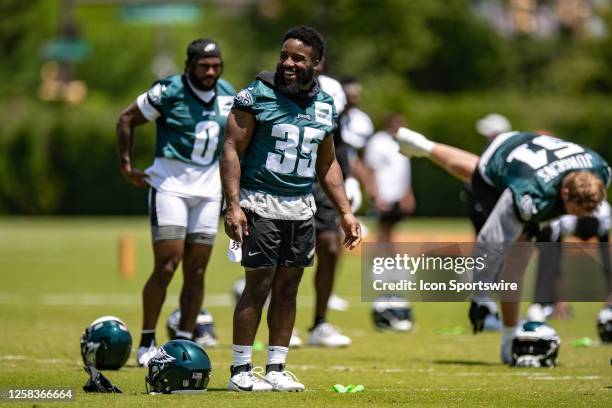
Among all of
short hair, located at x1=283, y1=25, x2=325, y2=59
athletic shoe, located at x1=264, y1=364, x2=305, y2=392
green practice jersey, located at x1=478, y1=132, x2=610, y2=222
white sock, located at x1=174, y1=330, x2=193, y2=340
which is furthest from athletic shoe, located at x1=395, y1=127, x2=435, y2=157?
athletic shoe, located at x1=264, y1=364, x2=305, y2=392

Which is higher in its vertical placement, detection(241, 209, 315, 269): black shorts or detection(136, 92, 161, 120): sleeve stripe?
detection(136, 92, 161, 120): sleeve stripe

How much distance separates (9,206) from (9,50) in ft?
72.3

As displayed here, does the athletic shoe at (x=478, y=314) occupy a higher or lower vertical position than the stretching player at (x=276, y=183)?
lower

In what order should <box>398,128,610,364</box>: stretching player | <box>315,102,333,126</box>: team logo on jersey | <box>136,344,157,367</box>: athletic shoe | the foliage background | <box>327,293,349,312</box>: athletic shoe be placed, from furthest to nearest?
1. the foliage background
2. <box>327,293,349,312</box>: athletic shoe
3. <box>136,344,157,367</box>: athletic shoe
4. <box>398,128,610,364</box>: stretching player
5. <box>315,102,333,126</box>: team logo on jersey

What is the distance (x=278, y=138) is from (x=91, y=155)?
31.7m

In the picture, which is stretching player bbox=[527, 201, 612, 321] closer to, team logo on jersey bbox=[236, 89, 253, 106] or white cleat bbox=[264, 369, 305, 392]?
white cleat bbox=[264, 369, 305, 392]

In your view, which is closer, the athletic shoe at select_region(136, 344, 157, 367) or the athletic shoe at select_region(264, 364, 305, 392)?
the athletic shoe at select_region(264, 364, 305, 392)

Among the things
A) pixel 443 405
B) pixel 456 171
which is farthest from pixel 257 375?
pixel 456 171

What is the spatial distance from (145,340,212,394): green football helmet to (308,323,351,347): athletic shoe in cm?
373

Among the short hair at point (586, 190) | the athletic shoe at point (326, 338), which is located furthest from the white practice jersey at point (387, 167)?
the short hair at point (586, 190)

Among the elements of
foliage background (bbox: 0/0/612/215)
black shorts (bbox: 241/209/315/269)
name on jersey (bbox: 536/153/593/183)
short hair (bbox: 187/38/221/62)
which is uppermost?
foliage background (bbox: 0/0/612/215)

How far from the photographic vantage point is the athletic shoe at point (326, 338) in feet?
39.4

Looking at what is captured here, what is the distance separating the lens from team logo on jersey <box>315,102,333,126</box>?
28.2 ft

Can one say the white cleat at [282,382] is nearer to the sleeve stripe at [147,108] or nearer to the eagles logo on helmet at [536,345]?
the eagles logo on helmet at [536,345]
